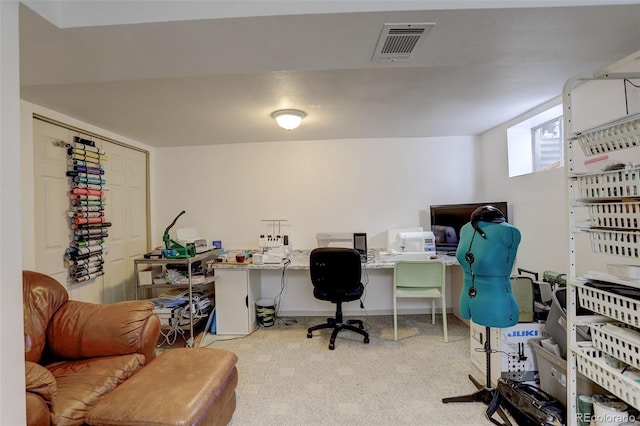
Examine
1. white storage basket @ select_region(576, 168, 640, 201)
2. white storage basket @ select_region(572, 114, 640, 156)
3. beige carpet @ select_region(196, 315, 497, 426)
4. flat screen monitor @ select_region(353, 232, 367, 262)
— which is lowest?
beige carpet @ select_region(196, 315, 497, 426)

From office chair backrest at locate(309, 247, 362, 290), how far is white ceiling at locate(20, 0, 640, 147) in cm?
137

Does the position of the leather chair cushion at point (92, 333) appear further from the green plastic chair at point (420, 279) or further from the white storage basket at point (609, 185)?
the white storage basket at point (609, 185)

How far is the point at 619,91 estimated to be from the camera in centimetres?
175

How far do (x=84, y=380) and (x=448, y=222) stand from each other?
3452 millimetres

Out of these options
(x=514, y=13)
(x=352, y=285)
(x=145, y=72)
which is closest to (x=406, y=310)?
(x=352, y=285)

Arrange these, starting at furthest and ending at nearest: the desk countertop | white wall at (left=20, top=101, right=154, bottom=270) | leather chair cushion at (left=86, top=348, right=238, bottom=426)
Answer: the desk countertop → white wall at (left=20, top=101, right=154, bottom=270) → leather chair cushion at (left=86, top=348, right=238, bottom=426)

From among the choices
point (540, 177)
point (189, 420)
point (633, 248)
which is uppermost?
point (540, 177)

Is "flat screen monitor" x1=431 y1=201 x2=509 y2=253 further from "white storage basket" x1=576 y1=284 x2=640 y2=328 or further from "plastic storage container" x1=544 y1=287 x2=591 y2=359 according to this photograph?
Result: "white storage basket" x1=576 y1=284 x2=640 y2=328

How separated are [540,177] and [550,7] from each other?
1.81 meters

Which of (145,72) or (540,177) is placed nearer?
(145,72)

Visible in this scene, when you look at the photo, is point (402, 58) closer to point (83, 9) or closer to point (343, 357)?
point (83, 9)

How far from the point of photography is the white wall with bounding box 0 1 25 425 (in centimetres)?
88

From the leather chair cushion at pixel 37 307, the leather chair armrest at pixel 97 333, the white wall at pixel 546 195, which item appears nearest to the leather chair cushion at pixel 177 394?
the leather chair armrest at pixel 97 333

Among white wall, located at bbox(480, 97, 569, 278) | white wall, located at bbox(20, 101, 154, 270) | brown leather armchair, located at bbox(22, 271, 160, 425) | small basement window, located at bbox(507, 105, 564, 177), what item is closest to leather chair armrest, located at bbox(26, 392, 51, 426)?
brown leather armchair, located at bbox(22, 271, 160, 425)
